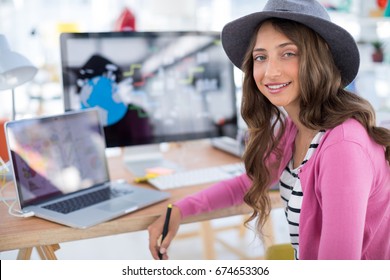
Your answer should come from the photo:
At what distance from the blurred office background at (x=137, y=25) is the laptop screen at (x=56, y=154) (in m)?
0.77

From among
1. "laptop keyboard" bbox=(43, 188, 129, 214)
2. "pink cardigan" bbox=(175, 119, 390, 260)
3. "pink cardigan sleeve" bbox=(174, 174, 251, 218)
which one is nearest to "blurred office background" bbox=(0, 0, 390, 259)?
"laptop keyboard" bbox=(43, 188, 129, 214)

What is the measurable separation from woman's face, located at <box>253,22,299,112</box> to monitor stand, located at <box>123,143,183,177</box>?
0.61m

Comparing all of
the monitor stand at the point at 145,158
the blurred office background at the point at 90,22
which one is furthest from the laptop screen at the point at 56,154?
the blurred office background at the point at 90,22

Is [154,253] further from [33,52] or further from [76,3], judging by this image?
[76,3]

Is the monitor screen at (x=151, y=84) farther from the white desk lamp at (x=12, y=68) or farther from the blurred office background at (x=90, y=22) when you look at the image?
the blurred office background at (x=90, y=22)

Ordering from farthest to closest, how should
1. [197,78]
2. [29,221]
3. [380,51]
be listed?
[380,51] → [197,78] → [29,221]

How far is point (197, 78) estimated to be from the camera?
65.0 inches

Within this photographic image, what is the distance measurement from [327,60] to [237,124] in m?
0.70

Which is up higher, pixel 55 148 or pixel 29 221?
A: pixel 55 148

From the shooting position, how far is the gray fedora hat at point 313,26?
3.24 feet

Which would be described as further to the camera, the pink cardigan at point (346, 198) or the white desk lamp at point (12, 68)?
the white desk lamp at point (12, 68)
